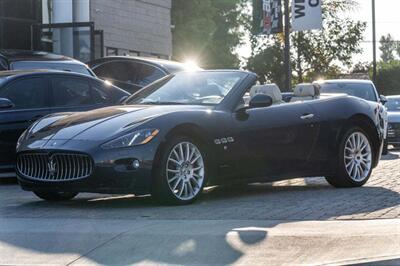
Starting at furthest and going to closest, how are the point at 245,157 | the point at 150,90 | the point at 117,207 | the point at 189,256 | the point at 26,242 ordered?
the point at 150,90
the point at 245,157
the point at 117,207
the point at 26,242
the point at 189,256

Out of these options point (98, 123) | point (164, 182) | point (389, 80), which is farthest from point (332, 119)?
point (389, 80)

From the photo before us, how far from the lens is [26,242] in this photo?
583 centimetres

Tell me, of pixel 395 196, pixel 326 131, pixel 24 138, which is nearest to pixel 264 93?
pixel 326 131

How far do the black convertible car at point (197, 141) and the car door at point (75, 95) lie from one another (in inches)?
70.7

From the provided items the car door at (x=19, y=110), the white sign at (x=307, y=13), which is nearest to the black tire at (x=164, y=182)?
the car door at (x=19, y=110)

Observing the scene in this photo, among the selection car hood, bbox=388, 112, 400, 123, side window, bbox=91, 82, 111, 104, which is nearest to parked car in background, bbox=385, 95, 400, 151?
car hood, bbox=388, 112, 400, 123

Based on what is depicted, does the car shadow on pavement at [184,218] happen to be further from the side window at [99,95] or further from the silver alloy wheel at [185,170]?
the side window at [99,95]

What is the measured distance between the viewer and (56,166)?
728cm

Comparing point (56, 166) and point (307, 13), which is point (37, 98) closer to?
point (56, 166)

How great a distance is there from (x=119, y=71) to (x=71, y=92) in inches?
176

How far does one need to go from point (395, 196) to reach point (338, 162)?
3.20 ft

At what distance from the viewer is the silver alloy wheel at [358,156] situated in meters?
8.96

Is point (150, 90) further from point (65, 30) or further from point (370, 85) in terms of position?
point (65, 30)

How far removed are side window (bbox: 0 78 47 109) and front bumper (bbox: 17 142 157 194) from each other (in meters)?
2.92
